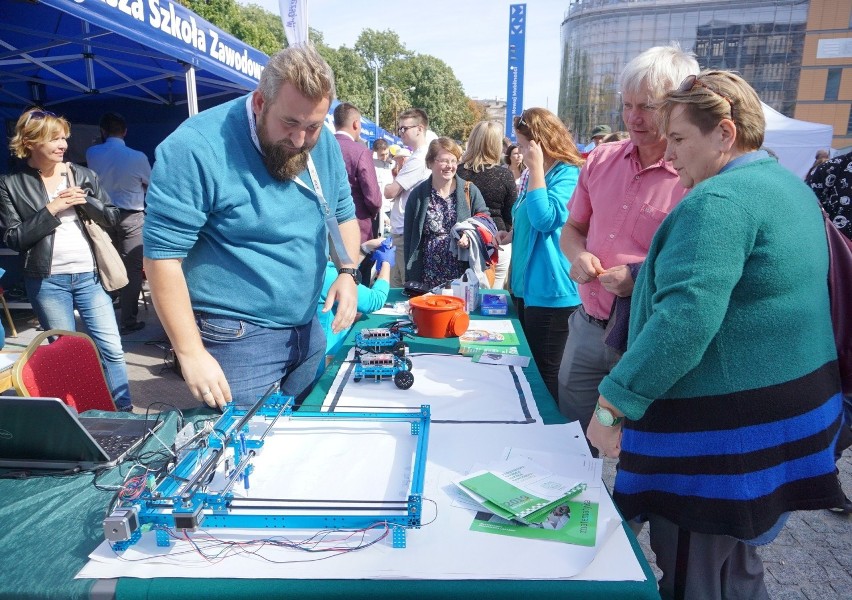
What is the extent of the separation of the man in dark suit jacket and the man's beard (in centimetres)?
260

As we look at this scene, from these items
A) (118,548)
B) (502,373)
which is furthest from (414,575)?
(502,373)

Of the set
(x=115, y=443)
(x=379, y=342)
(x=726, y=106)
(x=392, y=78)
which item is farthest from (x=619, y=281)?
(x=392, y=78)

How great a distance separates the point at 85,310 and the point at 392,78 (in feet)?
138

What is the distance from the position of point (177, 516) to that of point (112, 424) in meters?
0.66

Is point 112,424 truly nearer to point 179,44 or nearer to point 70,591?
point 70,591

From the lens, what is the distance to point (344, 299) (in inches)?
69.5

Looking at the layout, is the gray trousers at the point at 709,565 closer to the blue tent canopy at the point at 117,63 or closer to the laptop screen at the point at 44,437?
the laptop screen at the point at 44,437

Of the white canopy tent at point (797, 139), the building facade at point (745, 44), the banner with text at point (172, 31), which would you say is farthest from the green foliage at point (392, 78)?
the banner with text at point (172, 31)

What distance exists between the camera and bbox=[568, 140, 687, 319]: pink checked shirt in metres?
1.65

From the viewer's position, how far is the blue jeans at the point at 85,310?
2.84 meters

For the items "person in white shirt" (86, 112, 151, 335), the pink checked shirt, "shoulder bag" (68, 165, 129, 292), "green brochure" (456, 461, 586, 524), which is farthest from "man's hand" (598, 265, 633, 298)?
"person in white shirt" (86, 112, 151, 335)

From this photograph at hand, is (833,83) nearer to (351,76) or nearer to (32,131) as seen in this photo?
(351,76)

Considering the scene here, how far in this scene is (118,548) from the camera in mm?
976

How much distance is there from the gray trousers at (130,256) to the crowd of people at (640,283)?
3.41 m
